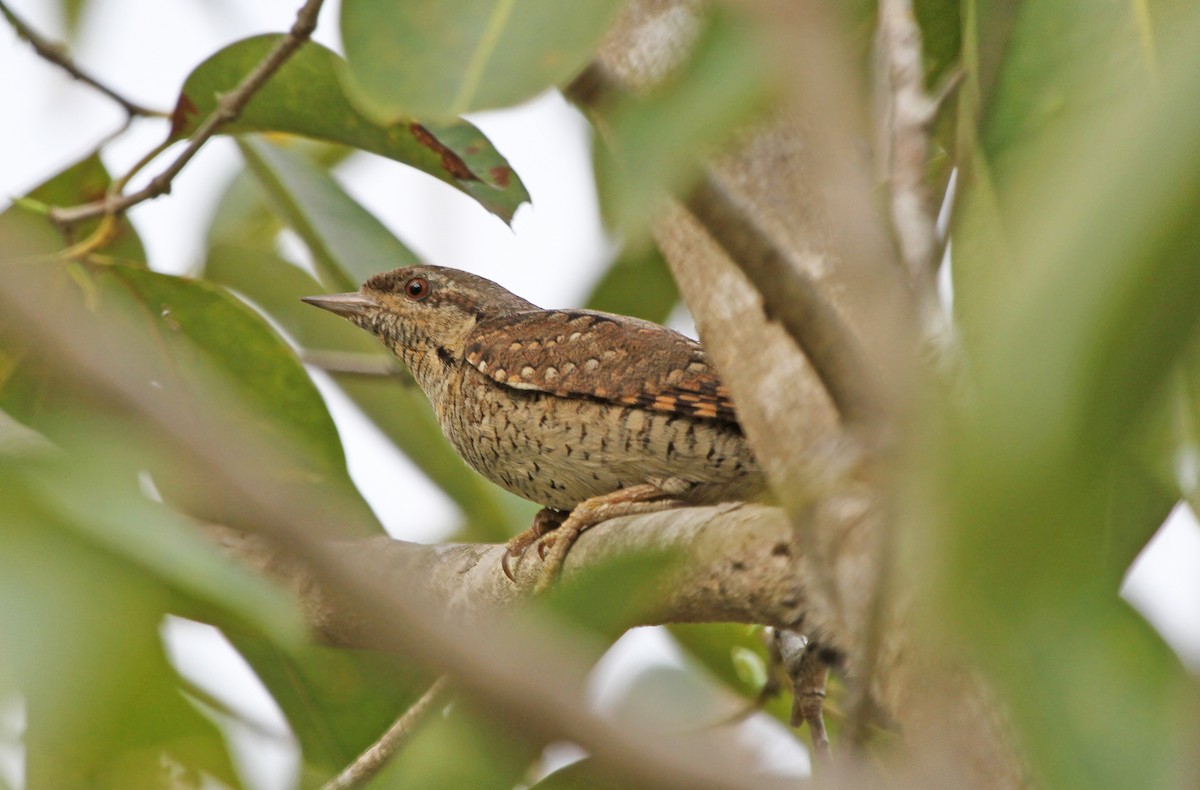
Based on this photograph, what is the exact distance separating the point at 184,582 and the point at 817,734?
174cm

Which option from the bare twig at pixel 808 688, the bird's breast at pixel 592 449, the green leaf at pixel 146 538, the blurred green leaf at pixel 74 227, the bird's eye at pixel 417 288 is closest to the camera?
the green leaf at pixel 146 538

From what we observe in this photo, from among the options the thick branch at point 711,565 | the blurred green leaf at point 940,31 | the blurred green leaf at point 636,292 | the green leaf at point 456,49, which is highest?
the blurred green leaf at point 636,292

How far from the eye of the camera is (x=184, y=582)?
2.97 ft

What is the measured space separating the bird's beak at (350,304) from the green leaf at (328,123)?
0.78m

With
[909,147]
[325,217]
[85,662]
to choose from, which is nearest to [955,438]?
[85,662]

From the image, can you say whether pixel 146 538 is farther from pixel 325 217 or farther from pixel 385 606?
pixel 325 217

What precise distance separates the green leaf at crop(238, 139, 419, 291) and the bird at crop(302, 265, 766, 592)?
0.35 metres

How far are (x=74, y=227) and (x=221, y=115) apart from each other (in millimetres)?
582

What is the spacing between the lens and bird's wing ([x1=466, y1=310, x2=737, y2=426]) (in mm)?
2939

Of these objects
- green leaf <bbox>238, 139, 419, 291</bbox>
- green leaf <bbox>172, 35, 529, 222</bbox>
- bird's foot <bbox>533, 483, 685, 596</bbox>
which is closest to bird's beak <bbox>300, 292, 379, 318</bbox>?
green leaf <bbox>238, 139, 419, 291</bbox>

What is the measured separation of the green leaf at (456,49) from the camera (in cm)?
142

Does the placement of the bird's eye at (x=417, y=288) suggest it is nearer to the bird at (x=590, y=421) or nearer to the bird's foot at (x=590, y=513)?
the bird at (x=590, y=421)

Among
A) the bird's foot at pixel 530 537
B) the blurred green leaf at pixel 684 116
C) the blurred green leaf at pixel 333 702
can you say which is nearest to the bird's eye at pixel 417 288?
the bird's foot at pixel 530 537

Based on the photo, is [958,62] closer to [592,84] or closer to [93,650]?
[592,84]
